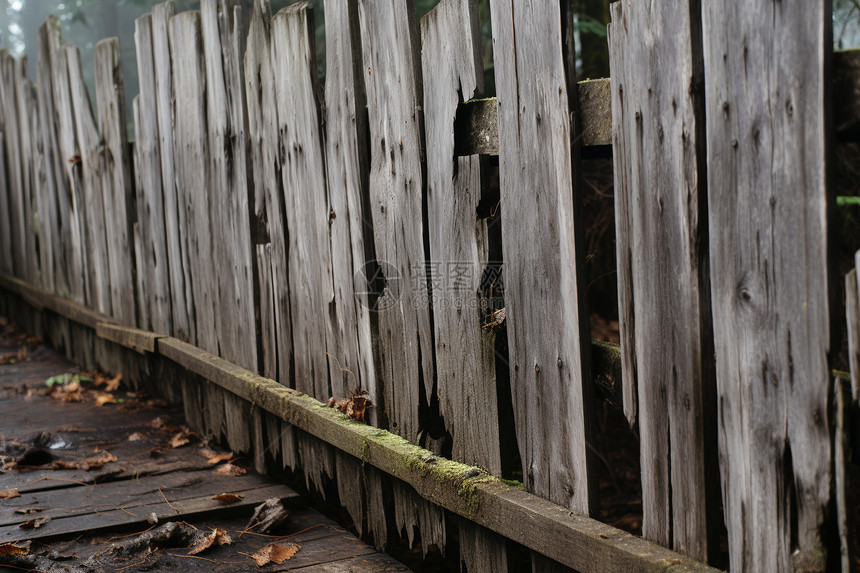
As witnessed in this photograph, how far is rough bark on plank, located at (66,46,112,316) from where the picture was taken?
217 inches

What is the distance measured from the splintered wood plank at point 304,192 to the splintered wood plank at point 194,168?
851 millimetres

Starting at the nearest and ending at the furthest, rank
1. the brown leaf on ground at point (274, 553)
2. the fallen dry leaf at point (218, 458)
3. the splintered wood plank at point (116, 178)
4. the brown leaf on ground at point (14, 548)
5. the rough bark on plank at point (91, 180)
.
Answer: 1. the brown leaf on ground at point (14, 548)
2. the brown leaf on ground at point (274, 553)
3. the fallen dry leaf at point (218, 458)
4. the splintered wood plank at point (116, 178)
5. the rough bark on plank at point (91, 180)

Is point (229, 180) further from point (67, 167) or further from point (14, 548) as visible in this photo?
point (67, 167)

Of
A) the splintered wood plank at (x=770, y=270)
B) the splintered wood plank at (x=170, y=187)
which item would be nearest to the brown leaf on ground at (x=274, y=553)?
the splintered wood plank at (x=770, y=270)

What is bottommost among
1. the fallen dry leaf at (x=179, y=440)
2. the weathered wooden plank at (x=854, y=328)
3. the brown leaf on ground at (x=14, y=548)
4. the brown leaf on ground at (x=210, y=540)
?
the brown leaf on ground at (x=210, y=540)

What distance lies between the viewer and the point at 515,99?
7.27 feet

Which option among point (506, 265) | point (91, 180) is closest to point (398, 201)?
point (506, 265)

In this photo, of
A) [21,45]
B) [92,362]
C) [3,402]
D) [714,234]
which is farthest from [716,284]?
[21,45]

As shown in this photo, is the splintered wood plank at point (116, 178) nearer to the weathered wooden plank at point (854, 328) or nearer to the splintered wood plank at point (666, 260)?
the splintered wood plank at point (666, 260)

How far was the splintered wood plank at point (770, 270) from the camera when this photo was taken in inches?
58.7

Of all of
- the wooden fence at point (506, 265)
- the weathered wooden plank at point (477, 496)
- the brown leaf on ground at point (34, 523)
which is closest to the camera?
the wooden fence at point (506, 265)

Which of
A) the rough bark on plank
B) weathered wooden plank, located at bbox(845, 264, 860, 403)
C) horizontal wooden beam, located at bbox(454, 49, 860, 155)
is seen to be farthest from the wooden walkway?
weathered wooden plank, located at bbox(845, 264, 860, 403)

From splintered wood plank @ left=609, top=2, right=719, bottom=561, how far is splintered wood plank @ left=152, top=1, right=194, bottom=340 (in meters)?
3.15

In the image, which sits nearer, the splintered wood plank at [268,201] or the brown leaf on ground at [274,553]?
the brown leaf on ground at [274,553]
